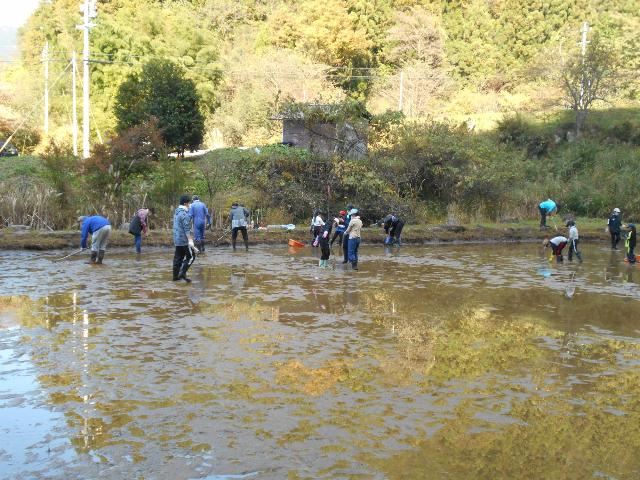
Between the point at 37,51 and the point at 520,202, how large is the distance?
206ft

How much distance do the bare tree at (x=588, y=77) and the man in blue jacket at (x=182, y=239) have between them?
34.8 meters

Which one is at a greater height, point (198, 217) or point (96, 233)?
point (198, 217)

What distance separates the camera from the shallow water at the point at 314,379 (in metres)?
6.29

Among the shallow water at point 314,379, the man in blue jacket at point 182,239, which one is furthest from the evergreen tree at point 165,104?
the man in blue jacket at point 182,239

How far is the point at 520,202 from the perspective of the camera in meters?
32.8

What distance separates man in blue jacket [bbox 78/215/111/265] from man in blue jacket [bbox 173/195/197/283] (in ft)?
11.1

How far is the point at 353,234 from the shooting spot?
59.8 feet

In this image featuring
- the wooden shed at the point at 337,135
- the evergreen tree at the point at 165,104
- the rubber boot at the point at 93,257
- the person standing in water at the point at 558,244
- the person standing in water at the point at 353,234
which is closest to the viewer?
the person standing in water at the point at 353,234

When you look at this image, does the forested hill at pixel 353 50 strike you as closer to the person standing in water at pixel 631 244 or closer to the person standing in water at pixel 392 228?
the person standing in water at pixel 392 228

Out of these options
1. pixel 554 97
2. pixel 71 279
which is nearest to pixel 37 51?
pixel 554 97

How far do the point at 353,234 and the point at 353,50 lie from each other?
145 feet

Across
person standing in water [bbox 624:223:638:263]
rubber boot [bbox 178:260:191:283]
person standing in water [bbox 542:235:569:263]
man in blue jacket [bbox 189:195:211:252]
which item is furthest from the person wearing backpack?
person standing in water [bbox 624:223:638:263]

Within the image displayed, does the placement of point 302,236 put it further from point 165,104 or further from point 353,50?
point 353,50

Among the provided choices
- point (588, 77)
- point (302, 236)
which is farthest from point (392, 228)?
point (588, 77)
